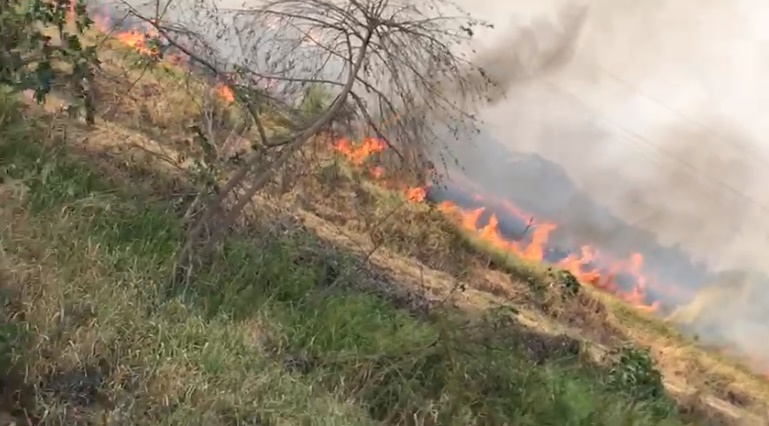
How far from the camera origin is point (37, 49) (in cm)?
627

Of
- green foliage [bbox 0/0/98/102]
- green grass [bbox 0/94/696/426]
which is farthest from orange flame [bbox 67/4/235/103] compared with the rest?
green grass [bbox 0/94/696/426]

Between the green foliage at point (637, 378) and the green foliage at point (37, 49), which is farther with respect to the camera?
the green foliage at point (637, 378)

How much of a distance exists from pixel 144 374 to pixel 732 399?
28.8 ft

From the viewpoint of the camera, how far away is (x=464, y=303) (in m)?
8.07

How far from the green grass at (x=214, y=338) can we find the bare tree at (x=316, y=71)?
0.60 m

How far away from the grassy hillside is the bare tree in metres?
→ 0.60

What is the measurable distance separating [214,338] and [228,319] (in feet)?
1.46

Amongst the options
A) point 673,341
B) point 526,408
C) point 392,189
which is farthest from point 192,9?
point 673,341

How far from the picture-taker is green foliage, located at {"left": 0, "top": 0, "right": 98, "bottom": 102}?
6082 millimetres

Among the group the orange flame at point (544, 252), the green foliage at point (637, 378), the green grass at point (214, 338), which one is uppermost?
the orange flame at point (544, 252)

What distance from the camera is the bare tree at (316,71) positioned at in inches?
252

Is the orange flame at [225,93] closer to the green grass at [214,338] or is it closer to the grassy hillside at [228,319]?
the grassy hillside at [228,319]

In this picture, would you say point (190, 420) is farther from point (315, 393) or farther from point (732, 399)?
point (732, 399)

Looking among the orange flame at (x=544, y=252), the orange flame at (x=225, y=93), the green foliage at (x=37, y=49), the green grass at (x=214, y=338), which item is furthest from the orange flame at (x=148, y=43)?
the orange flame at (x=544, y=252)
